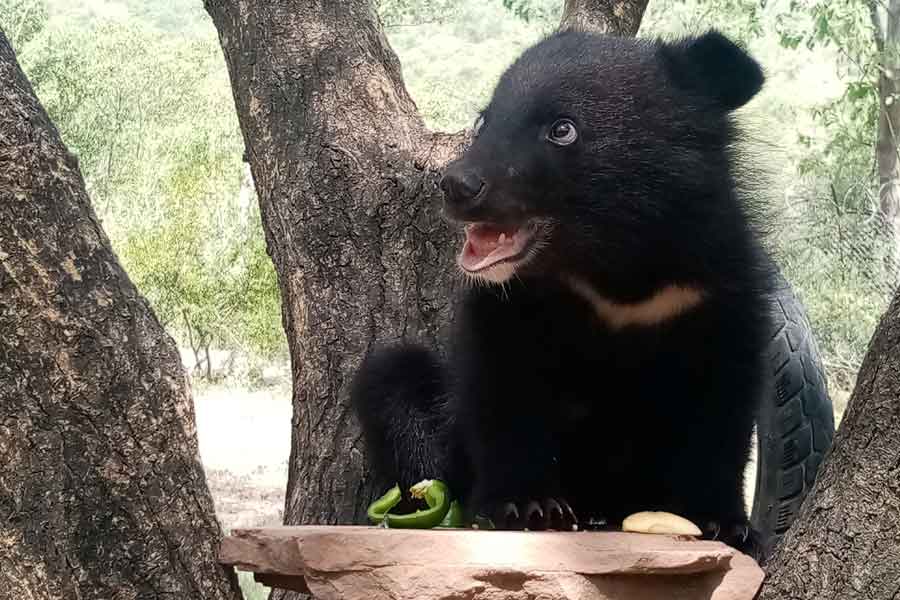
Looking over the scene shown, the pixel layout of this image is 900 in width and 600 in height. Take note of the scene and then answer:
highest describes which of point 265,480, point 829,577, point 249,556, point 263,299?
point 829,577

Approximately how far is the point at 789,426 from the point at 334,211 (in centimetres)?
127

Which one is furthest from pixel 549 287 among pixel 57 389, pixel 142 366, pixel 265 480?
pixel 265 480

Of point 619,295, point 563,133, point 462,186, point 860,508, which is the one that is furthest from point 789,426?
point 860,508

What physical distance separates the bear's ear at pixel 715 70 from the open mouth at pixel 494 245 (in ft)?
1.73

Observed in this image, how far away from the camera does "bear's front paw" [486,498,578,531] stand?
6.83ft

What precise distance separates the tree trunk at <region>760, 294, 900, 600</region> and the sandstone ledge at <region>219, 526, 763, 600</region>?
13 centimetres

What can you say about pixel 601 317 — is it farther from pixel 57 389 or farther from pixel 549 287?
pixel 57 389

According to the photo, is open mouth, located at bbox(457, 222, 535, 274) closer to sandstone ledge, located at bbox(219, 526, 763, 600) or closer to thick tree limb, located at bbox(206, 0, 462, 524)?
thick tree limb, located at bbox(206, 0, 462, 524)

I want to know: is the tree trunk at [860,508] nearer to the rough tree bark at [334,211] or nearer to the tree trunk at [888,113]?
the rough tree bark at [334,211]

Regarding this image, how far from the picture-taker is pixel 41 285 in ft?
5.71

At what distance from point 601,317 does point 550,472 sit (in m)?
0.35

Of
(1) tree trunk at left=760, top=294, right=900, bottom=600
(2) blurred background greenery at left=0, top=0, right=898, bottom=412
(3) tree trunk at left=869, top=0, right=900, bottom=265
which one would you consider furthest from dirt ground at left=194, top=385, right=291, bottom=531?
(1) tree trunk at left=760, top=294, right=900, bottom=600

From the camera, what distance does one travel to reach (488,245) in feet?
7.06

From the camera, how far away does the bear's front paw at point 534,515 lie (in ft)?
6.83
